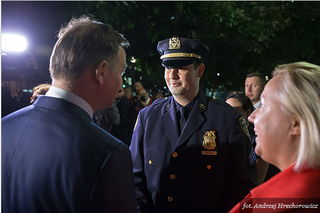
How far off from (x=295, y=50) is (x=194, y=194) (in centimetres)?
1879

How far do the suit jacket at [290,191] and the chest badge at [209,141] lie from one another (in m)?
0.97

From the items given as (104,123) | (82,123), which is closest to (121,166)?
(82,123)

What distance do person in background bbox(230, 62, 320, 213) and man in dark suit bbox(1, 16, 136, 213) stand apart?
0.61m

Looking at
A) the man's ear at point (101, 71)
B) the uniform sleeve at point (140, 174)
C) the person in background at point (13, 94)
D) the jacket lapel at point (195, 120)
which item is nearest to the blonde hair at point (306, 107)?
the man's ear at point (101, 71)

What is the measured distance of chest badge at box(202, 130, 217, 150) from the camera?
2307 mm

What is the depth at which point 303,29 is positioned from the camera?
732 inches

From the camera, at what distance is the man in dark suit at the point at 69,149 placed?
125 centimetres

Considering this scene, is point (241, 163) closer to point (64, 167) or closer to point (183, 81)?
point (183, 81)

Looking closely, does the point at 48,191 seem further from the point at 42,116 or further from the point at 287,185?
the point at 287,185

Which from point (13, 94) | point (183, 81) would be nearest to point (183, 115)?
point (183, 81)

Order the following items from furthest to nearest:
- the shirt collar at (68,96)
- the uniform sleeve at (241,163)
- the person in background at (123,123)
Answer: the person in background at (123,123) → the uniform sleeve at (241,163) → the shirt collar at (68,96)

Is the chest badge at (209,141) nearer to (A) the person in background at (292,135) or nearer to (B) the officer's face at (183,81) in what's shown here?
(B) the officer's face at (183,81)

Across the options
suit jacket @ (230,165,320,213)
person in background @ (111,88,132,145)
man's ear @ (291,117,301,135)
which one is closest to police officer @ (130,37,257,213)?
suit jacket @ (230,165,320,213)

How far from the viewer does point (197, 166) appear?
230 cm
